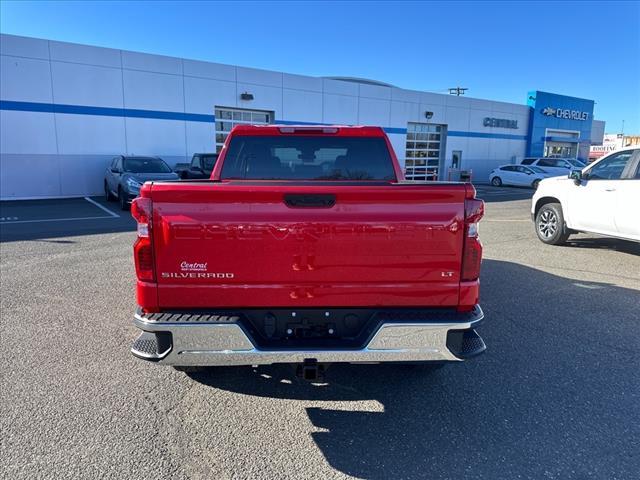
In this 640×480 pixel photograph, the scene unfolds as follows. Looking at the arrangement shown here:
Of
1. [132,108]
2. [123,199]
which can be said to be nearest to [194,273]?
[123,199]

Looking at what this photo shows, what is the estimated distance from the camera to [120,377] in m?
3.57

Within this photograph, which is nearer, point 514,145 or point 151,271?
point 151,271

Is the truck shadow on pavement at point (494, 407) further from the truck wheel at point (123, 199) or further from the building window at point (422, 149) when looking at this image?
the building window at point (422, 149)

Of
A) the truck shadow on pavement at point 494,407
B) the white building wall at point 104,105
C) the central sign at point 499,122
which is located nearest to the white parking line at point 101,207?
the white building wall at point 104,105

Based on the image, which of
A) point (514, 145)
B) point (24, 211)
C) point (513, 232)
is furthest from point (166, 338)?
point (514, 145)

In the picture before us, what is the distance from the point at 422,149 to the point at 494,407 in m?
28.2

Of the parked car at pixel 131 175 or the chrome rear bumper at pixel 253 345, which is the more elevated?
the parked car at pixel 131 175

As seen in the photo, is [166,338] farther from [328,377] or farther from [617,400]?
[617,400]

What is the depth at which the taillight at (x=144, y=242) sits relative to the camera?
2.59 meters

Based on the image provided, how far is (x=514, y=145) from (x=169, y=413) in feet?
121

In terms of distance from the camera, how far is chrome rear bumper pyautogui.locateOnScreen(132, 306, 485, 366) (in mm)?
2588

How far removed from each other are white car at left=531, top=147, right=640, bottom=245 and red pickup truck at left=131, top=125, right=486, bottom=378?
5.92 metres

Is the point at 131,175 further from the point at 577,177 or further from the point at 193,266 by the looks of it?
the point at 193,266

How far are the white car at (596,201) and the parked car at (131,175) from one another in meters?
10.3
